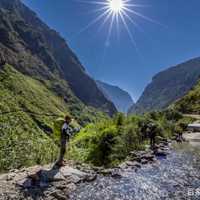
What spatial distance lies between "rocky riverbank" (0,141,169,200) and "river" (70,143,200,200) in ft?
1.33

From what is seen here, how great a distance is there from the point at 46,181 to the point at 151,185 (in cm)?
437

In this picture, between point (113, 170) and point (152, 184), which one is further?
point (113, 170)

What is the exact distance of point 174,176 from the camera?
43.6 ft

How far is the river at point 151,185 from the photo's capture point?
10547 mm

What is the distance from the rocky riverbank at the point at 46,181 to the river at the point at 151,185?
0.41 m

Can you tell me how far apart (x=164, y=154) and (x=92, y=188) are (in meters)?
8.68

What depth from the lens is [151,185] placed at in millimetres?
11930

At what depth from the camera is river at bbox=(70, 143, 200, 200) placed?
10547mm

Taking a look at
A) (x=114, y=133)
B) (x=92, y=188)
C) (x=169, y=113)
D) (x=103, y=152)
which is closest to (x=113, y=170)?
(x=92, y=188)

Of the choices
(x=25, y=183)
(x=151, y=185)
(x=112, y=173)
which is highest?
(x=112, y=173)

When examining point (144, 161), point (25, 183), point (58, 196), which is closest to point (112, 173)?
point (144, 161)

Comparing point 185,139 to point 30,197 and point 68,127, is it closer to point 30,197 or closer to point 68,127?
point 68,127

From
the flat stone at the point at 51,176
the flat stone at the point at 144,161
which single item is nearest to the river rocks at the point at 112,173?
the flat stone at the point at 51,176

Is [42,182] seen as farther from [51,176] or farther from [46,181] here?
[51,176]
